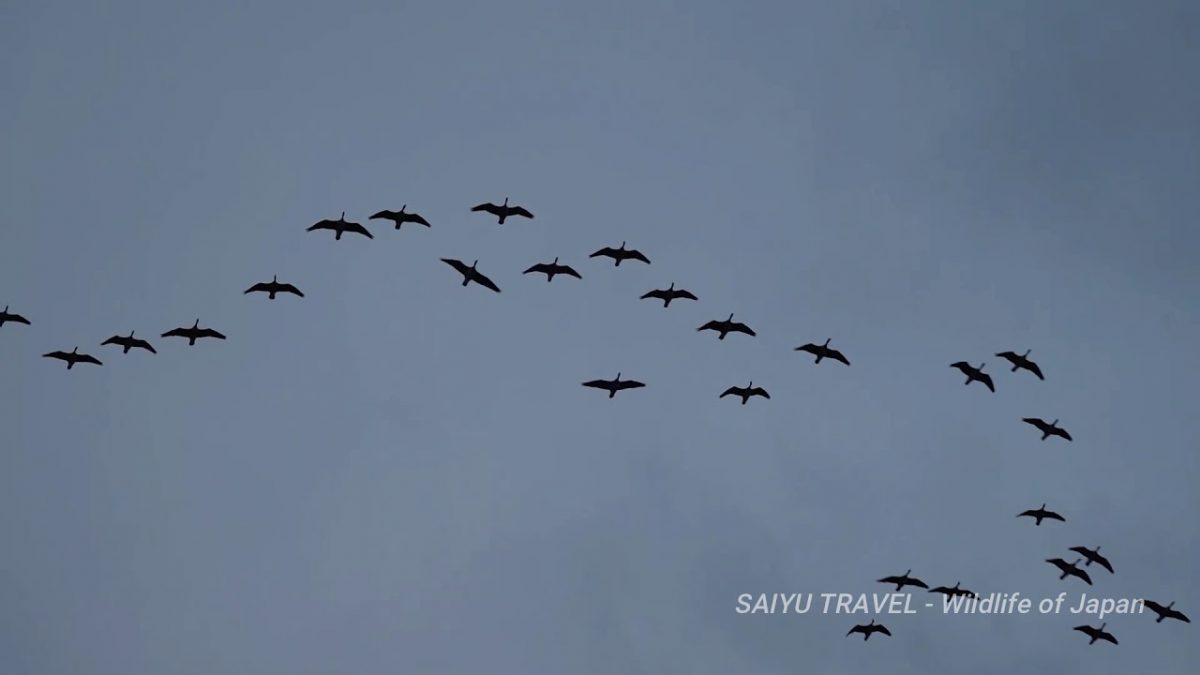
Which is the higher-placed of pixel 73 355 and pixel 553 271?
pixel 553 271

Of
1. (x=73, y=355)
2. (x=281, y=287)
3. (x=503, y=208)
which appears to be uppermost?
(x=503, y=208)

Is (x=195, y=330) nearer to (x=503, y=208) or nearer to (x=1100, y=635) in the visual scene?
(x=503, y=208)

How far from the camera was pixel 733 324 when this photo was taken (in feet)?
384

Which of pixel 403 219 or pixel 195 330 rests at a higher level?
pixel 403 219

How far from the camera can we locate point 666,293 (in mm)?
115875

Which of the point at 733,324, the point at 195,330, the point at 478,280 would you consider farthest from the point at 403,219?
the point at 733,324

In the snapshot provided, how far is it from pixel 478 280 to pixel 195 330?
918 inches

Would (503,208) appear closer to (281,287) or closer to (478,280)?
(478,280)

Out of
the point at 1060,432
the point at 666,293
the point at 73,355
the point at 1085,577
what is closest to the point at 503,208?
the point at 666,293

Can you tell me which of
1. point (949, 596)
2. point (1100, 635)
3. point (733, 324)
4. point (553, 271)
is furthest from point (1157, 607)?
point (553, 271)

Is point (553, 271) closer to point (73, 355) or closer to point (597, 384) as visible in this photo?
point (597, 384)

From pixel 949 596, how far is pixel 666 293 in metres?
37.1

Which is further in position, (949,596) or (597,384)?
(949,596)

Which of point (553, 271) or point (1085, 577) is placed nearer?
point (553, 271)
